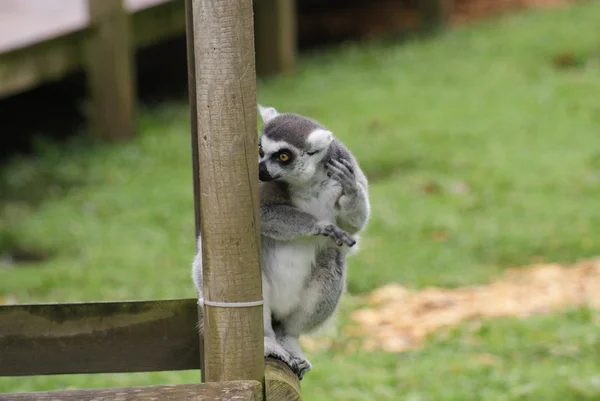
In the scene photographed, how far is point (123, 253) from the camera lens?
271 inches

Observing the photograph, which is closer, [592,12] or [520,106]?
[520,106]

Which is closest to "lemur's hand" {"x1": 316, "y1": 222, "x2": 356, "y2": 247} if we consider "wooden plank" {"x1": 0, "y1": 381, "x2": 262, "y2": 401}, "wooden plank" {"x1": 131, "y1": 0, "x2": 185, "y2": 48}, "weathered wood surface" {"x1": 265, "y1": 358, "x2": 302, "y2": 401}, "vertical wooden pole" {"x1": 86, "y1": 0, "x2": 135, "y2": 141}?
"weathered wood surface" {"x1": 265, "y1": 358, "x2": 302, "y2": 401}

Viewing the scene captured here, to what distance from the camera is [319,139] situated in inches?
→ 124

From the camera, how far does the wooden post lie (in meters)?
12.7

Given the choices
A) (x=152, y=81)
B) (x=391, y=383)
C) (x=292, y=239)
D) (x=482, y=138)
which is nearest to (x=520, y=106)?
(x=482, y=138)

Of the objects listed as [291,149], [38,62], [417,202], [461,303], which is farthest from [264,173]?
[38,62]

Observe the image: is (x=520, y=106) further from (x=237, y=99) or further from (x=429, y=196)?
(x=237, y=99)

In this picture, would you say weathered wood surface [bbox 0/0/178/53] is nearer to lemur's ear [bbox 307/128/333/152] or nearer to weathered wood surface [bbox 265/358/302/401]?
lemur's ear [bbox 307/128/333/152]

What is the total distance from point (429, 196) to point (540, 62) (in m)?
3.73

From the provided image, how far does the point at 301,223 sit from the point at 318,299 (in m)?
0.29

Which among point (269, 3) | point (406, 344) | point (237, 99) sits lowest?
point (406, 344)

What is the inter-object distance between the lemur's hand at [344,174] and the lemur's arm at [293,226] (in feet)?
0.40

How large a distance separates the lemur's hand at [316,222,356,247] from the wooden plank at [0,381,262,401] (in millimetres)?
757

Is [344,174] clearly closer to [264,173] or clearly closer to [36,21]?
[264,173]
